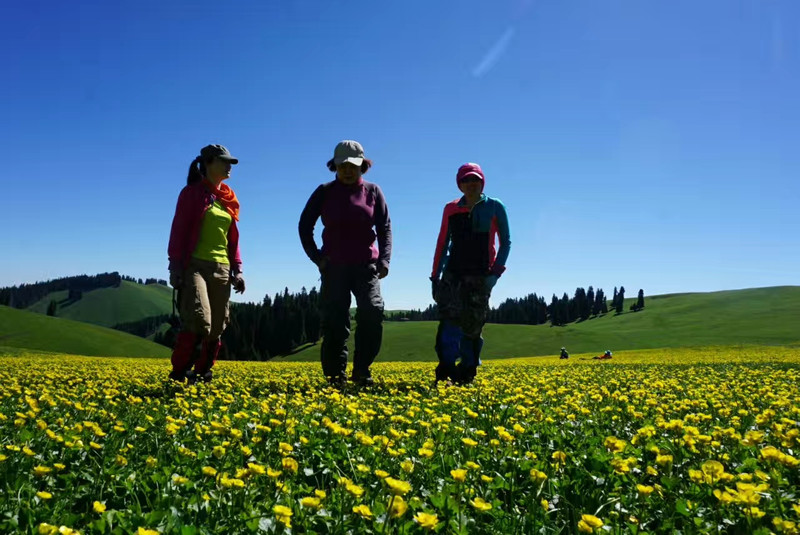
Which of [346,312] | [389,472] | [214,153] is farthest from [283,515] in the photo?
[214,153]

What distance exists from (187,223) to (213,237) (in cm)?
45

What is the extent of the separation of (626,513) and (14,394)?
6618 millimetres

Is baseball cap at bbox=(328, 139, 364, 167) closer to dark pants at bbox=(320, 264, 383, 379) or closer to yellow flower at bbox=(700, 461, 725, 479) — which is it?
dark pants at bbox=(320, 264, 383, 379)

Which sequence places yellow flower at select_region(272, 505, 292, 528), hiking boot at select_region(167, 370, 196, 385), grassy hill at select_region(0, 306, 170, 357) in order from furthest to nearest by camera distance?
grassy hill at select_region(0, 306, 170, 357), hiking boot at select_region(167, 370, 196, 385), yellow flower at select_region(272, 505, 292, 528)

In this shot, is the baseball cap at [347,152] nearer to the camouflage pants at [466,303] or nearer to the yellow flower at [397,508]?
the camouflage pants at [466,303]

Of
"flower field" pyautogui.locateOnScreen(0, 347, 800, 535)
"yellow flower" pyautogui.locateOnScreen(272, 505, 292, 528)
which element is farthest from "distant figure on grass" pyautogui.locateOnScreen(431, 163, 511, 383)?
"yellow flower" pyautogui.locateOnScreen(272, 505, 292, 528)

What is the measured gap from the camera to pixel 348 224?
7082mm

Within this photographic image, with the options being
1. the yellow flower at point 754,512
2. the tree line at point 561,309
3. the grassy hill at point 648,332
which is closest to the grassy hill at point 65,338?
the grassy hill at point 648,332

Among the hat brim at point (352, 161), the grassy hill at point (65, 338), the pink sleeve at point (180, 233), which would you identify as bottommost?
the grassy hill at point (65, 338)

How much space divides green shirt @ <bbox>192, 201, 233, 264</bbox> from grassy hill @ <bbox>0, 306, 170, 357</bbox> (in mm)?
72309

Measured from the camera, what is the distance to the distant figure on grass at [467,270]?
7621 millimetres

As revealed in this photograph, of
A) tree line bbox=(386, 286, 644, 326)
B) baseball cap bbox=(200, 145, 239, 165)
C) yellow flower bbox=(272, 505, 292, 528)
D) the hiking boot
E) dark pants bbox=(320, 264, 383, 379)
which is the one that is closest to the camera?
yellow flower bbox=(272, 505, 292, 528)

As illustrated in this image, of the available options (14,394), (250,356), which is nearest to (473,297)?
(14,394)

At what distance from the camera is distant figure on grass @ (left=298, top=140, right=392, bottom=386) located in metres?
7.05
